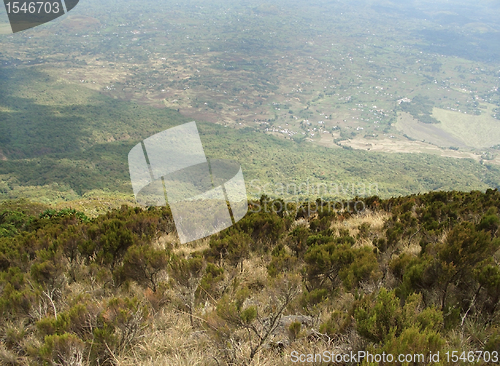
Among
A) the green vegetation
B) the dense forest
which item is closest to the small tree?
the dense forest

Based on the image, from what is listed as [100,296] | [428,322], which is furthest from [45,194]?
[428,322]

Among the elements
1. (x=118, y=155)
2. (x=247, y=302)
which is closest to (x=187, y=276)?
(x=247, y=302)

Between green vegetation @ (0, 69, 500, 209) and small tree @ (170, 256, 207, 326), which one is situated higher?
small tree @ (170, 256, 207, 326)

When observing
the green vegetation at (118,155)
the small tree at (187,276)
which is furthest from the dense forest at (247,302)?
the green vegetation at (118,155)

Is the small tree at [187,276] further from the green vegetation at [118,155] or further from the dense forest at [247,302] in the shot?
the green vegetation at [118,155]

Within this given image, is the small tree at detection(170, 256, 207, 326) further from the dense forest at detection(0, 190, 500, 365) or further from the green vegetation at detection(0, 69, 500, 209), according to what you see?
the green vegetation at detection(0, 69, 500, 209)

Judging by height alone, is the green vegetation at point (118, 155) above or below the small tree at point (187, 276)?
below

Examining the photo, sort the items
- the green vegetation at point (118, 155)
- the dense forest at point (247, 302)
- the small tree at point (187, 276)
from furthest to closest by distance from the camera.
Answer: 1. the green vegetation at point (118, 155)
2. the small tree at point (187, 276)
3. the dense forest at point (247, 302)

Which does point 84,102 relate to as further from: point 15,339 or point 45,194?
point 15,339
